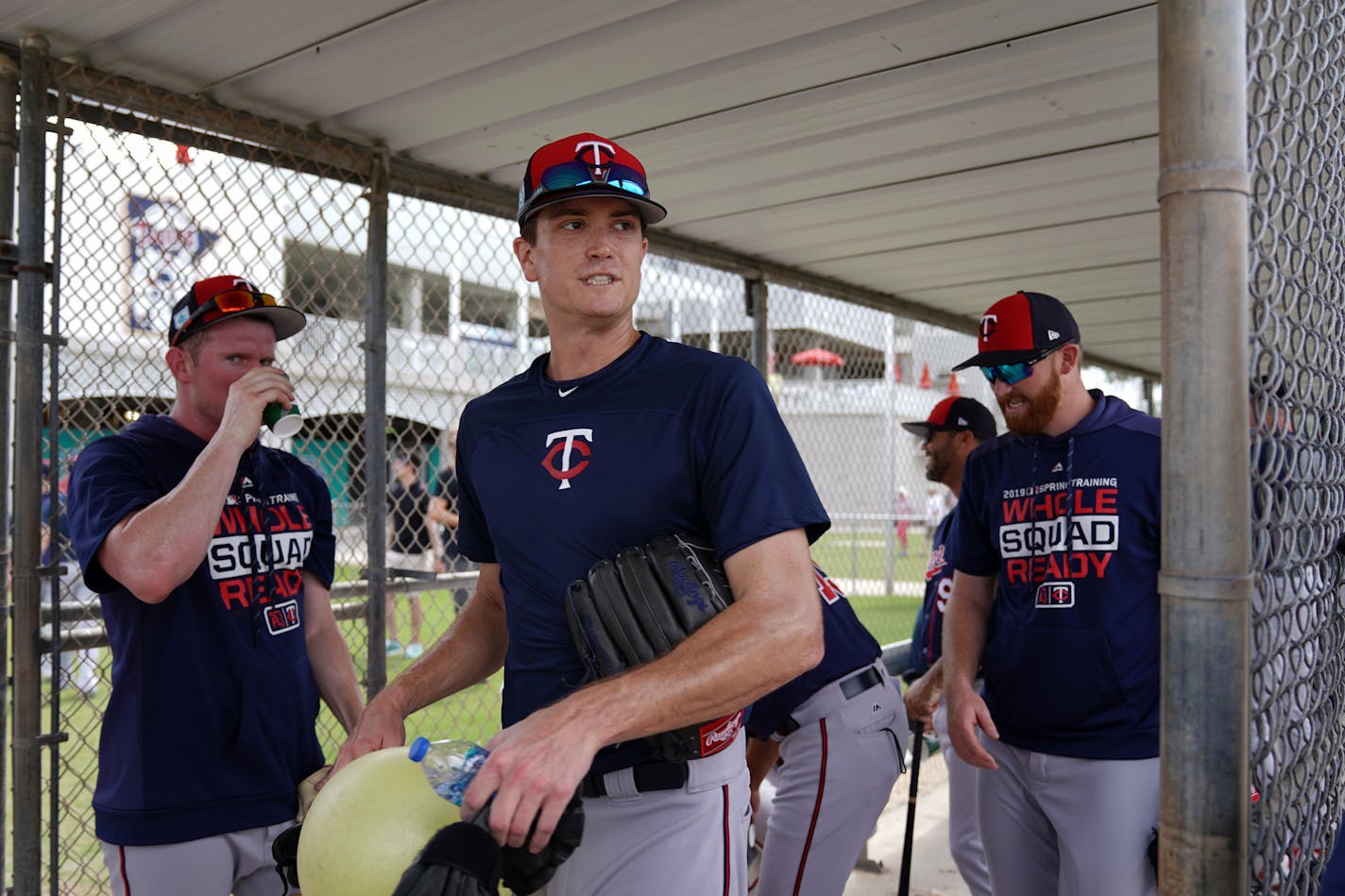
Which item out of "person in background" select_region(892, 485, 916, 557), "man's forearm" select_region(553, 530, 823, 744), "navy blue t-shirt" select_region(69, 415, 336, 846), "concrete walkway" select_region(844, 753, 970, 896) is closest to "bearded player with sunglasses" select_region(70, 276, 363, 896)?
"navy blue t-shirt" select_region(69, 415, 336, 846)

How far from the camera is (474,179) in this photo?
437cm

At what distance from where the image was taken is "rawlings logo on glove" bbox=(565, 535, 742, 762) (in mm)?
1706

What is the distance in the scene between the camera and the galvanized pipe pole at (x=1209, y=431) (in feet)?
4.48

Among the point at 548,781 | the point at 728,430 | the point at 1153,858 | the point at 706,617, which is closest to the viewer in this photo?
the point at 548,781

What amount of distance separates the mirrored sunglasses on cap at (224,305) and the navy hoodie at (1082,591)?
2.27 metres

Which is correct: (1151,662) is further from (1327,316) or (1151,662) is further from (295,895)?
(295,895)

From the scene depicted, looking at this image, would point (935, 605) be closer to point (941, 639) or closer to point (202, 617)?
point (941, 639)

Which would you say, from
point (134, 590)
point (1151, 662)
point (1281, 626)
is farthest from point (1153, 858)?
point (134, 590)

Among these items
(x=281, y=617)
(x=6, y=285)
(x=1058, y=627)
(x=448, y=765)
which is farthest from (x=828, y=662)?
(x=6, y=285)

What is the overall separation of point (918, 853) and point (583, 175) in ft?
14.7

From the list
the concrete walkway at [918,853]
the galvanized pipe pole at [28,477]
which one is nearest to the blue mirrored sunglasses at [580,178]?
the galvanized pipe pole at [28,477]

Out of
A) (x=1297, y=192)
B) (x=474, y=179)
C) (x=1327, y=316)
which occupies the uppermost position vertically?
(x=474, y=179)

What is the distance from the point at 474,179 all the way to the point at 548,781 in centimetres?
343

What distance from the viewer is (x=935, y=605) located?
450 cm
